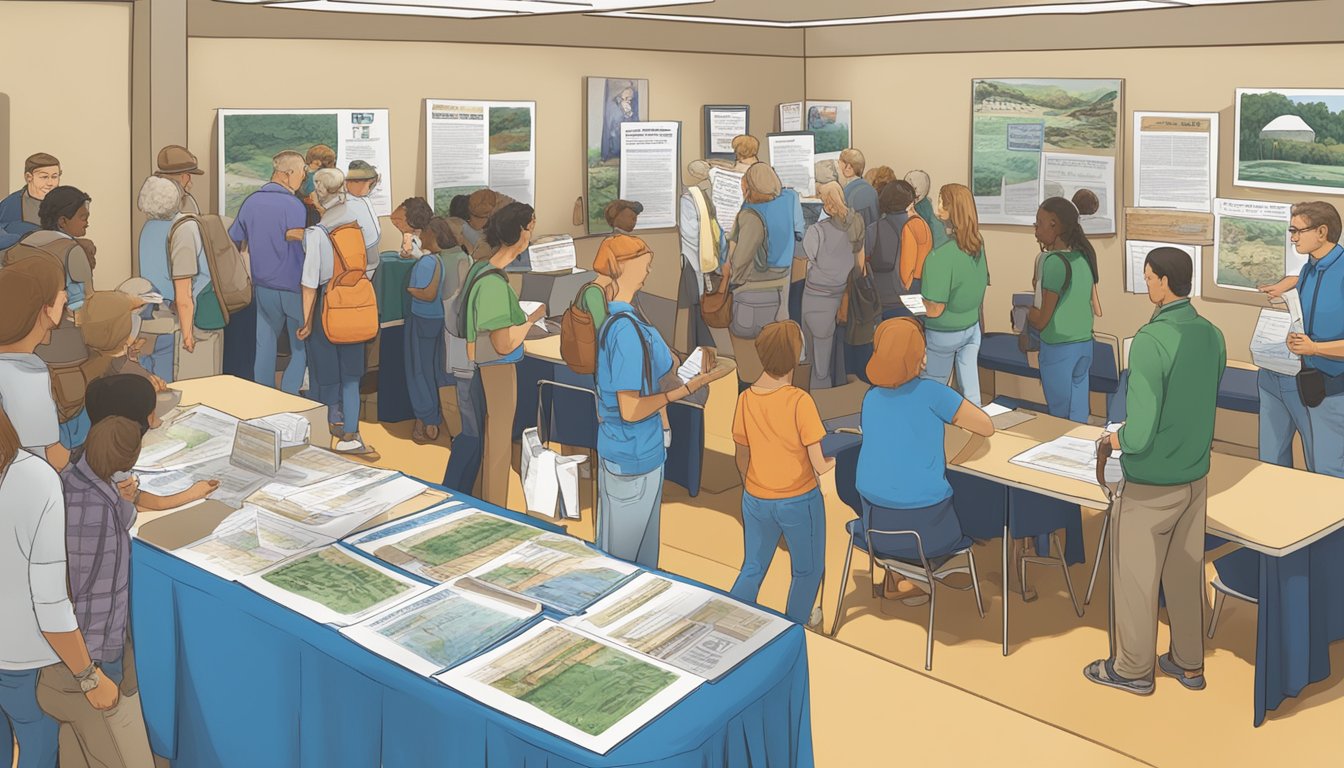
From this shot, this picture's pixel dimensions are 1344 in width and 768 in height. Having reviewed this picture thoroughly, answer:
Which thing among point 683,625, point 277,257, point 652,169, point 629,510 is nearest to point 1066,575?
point 629,510

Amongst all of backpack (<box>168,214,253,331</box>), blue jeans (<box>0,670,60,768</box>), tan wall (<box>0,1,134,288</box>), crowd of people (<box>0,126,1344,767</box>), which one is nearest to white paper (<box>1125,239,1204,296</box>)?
crowd of people (<box>0,126,1344,767</box>)

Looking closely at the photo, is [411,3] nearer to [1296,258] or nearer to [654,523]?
[654,523]

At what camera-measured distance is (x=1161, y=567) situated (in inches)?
175

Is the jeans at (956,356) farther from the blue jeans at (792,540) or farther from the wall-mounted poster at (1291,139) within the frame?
the wall-mounted poster at (1291,139)

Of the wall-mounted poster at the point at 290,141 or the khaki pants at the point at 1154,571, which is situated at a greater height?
the wall-mounted poster at the point at 290,141

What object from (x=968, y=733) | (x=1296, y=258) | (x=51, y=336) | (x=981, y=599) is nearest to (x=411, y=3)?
(x=51, y=336)

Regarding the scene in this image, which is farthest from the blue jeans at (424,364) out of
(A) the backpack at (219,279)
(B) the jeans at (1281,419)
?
(B) the jeans at (1281,419)

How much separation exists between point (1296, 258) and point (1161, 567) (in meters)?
4.02

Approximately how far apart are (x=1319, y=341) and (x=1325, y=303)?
0.18 metres

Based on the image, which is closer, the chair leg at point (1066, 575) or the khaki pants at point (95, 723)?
the khaki pants at point (95, 723)

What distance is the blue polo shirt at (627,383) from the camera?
4.49 metres

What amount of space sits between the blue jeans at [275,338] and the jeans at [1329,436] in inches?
221

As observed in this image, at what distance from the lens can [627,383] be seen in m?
4.50

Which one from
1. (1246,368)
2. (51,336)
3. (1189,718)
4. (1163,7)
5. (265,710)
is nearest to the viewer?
(265,710)
